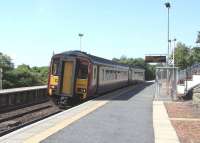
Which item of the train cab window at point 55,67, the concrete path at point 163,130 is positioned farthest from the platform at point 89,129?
the train cab window at point 55,67

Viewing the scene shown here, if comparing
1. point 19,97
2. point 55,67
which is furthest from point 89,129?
point 19,97

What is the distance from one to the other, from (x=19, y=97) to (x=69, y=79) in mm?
6651

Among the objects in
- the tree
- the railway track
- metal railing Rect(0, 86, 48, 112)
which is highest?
the tree

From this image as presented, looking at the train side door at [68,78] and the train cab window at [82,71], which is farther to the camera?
the train cab window at [82,71]

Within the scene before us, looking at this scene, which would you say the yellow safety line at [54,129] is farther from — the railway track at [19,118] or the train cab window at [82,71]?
the train cab window at [82,71]

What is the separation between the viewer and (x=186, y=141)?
12.6 metres

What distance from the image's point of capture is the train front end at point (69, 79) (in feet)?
87.5

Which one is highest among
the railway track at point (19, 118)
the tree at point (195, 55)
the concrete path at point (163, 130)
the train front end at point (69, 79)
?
the tree at point (195, 55)

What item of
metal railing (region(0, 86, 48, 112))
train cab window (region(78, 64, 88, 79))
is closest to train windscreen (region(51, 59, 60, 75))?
train cab window (region(78, 64, 88, 79))

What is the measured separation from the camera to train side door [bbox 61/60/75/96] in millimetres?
26656

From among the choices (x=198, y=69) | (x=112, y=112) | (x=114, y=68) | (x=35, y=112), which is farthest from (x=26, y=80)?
(x=112, y=112)

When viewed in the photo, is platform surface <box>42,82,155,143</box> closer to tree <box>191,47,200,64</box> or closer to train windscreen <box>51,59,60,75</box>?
train windscreen <box>51,59,60,75</box>

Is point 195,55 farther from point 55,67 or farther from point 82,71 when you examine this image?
point 55,67

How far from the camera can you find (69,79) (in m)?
26.7
